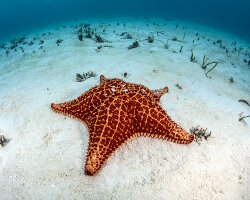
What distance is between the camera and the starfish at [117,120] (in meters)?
3.66

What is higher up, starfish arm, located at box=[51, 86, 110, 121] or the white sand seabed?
starfish arm, located at box=[51, 86, 110, 121]

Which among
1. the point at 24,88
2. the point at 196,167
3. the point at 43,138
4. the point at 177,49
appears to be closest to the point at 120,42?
the point at 177,49

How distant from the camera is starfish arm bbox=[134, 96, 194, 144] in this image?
4070mm

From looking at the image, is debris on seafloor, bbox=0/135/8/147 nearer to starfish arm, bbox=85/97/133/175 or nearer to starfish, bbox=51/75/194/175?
starfish, bbox=51/75/194/175

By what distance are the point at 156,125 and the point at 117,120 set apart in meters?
0.78

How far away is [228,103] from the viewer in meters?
6.34

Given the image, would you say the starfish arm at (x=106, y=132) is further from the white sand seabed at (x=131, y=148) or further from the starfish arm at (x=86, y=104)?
the white sand seabed at (x=131, y=148)

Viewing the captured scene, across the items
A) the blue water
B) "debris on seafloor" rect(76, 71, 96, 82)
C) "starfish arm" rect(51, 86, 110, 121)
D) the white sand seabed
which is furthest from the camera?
the blue water

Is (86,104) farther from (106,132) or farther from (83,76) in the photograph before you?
(83,76)

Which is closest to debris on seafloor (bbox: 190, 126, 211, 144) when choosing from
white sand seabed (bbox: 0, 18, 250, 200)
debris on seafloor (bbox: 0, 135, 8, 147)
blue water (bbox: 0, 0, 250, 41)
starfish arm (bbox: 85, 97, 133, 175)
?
white sand seabed (bbox: 0, 18, 250, 200)

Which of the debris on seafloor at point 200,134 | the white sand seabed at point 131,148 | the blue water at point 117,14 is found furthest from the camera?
the blue water at point 117,14

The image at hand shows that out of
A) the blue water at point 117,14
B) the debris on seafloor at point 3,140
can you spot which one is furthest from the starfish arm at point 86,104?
the blue water at point 117,14

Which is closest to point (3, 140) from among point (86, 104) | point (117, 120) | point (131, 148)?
point (86, 104)

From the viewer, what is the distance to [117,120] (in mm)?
3893
